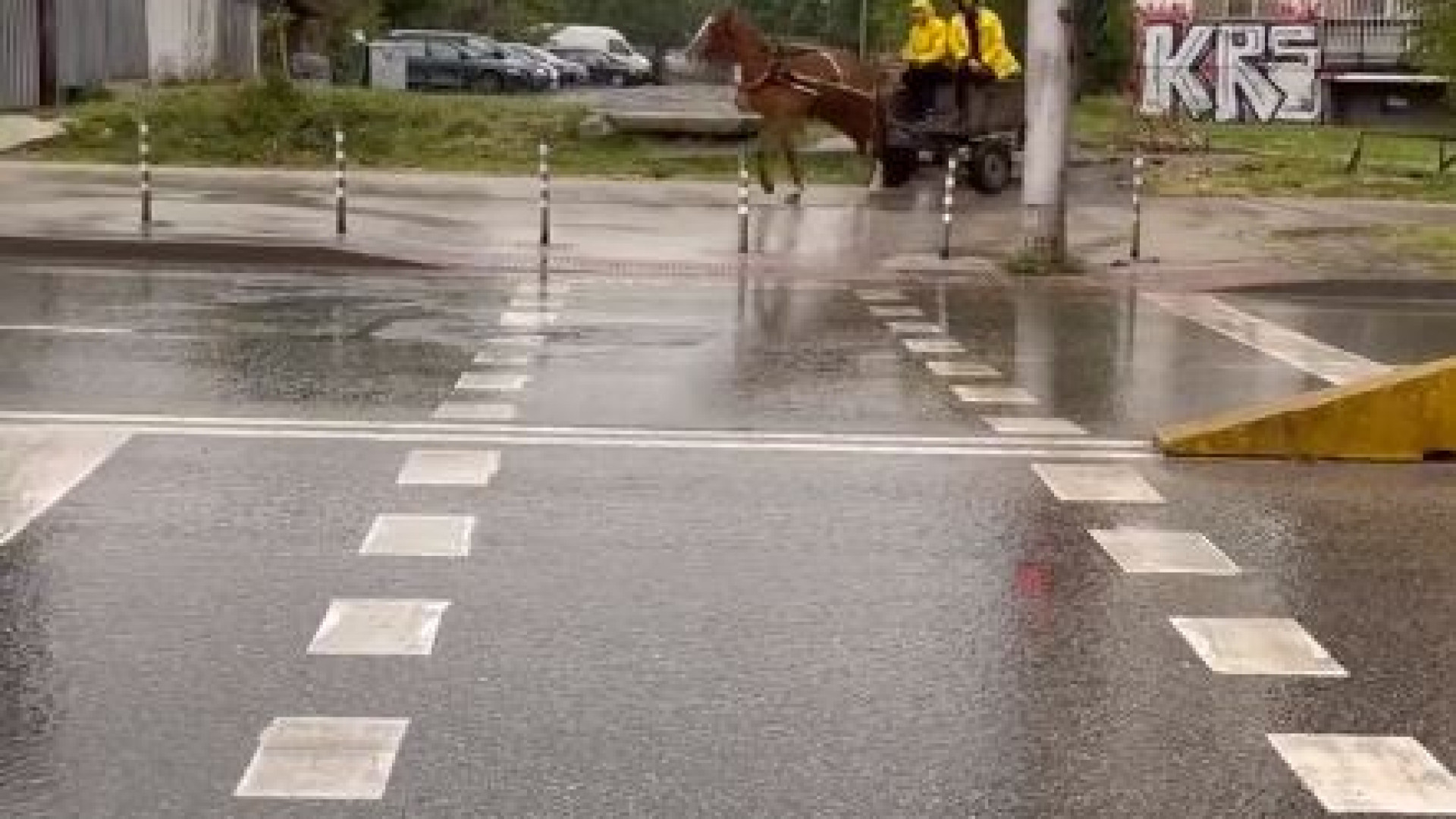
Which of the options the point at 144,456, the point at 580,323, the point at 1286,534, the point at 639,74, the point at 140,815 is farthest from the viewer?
the point at 639,74

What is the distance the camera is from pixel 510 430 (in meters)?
10.9

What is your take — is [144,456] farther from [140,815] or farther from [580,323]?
[580,323]

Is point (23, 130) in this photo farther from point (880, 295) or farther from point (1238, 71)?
point (1238, 71)

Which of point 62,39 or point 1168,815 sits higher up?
point 62,39

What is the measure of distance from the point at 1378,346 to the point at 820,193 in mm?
12922

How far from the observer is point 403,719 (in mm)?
6090

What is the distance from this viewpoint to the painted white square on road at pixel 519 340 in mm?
14531

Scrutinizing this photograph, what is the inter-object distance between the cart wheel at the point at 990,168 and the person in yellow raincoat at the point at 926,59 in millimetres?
1068

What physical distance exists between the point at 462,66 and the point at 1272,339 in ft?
141

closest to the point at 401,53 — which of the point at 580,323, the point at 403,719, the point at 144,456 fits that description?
the point at 580,323

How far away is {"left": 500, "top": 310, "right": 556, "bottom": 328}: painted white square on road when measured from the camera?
1570 centimetres

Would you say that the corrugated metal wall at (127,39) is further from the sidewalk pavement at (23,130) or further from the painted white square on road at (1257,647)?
the painted white square on road at (1257,647)

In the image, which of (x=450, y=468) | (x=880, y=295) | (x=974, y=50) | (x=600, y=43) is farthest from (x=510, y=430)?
(x=600, y=43)

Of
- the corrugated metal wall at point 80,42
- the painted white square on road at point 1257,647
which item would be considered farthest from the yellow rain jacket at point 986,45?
the painted white square on road at point 1257,647
